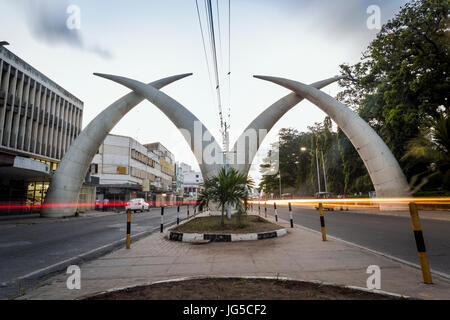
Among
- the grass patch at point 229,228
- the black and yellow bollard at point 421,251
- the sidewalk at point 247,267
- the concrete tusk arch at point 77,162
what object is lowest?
the sidewalk at point 247,267

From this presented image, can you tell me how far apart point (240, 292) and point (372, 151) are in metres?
22.5

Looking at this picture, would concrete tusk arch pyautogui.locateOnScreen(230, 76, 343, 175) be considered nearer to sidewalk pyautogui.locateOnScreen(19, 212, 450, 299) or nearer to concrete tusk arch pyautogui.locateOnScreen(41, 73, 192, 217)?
concrete tusk arch pyautogui.locateOnScreen(41, 73, 192, 217)

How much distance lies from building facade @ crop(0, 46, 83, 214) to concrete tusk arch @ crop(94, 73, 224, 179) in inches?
311

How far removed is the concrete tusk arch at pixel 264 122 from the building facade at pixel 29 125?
1652 centimetres

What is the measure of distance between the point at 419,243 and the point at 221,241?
5.26 m

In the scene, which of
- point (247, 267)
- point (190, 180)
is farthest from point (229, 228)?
point (190, 180)

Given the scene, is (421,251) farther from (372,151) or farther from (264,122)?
(264,122)

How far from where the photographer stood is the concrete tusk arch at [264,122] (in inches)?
971

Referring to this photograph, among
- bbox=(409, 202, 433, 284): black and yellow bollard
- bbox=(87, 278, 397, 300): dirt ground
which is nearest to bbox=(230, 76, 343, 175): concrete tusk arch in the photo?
bbox=(409, 202, 433, 284): black and yellow bollard

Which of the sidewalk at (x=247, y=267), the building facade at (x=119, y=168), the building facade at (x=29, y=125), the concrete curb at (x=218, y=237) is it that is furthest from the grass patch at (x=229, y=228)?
the building facade at (x=119, y=168)

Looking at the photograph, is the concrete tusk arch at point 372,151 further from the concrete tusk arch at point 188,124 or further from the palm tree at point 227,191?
the palm tree at point 227,191

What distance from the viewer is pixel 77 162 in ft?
80.6
